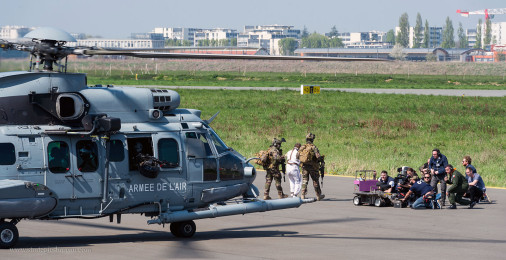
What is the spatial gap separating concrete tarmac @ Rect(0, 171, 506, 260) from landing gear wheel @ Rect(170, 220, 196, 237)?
168 mm

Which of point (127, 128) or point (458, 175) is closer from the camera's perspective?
point (127, 128)

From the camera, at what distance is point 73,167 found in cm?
1430

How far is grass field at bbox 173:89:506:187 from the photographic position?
30.2 metres

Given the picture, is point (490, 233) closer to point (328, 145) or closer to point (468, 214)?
point (468, 214)

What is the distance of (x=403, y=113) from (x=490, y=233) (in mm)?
31659

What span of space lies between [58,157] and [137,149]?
1537 mm

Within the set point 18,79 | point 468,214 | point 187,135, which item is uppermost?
point 18,79

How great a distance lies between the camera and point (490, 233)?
16500 millimetres

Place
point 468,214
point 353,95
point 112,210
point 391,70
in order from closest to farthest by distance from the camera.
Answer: point 112,210 < point 468,214 < point 353,95 < point 391,70

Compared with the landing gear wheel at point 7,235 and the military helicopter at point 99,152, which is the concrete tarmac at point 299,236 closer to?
the landing gear wheel at point 7,235

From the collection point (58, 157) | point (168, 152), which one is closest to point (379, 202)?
point (168, 152)

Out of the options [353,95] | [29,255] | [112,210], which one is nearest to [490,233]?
[112,210]

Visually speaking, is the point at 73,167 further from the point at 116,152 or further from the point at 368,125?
the point at 368,125

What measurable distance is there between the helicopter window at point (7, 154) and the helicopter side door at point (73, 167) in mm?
593
